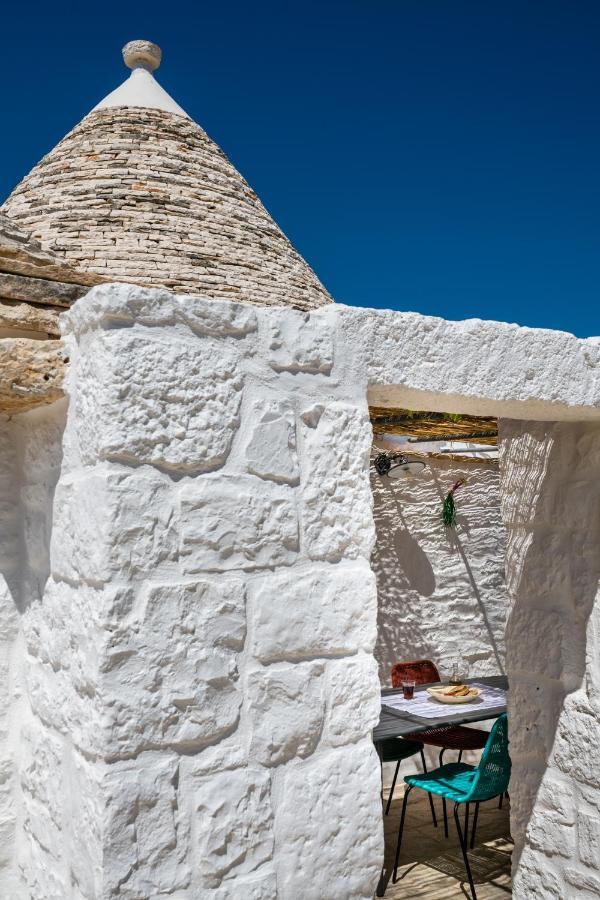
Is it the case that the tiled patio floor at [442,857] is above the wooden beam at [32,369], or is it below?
below

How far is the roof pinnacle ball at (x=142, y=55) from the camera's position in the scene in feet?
35.0

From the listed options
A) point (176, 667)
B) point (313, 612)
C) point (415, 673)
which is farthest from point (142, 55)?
point (176, 667)

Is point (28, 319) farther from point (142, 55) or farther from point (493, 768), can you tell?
point (142, 55)

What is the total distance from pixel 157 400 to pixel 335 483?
0.41 meters

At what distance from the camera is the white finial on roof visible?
1020cm

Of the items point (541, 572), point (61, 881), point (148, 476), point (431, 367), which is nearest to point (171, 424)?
point (148, 476)

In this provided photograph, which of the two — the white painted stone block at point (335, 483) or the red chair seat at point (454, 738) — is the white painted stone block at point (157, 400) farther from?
the red chair seat at point (454, 738)

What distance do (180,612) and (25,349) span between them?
1.98 ft

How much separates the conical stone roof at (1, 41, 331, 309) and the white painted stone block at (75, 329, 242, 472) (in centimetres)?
584

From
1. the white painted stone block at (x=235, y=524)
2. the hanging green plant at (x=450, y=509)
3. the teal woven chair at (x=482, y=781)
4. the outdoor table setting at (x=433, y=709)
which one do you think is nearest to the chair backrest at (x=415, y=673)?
the outdoor table setting at (x=433, y=709)

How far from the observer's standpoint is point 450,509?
5953mm

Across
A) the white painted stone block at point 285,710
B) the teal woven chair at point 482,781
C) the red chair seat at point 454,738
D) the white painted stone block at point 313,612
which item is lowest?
the red chair seat at point 454,738

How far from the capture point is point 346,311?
1.61 metres

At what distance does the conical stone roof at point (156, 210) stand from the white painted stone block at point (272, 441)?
5807mm
